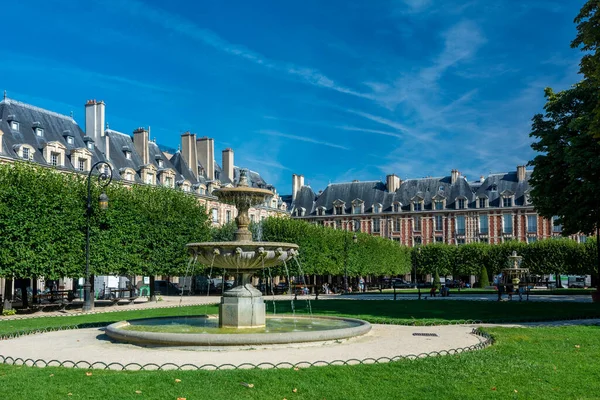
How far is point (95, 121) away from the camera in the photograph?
5041 cm

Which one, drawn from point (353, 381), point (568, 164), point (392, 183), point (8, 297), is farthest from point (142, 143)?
point (353, 381)

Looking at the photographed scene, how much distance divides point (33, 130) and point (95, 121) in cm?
706

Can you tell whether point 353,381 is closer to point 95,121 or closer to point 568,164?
point 568,164

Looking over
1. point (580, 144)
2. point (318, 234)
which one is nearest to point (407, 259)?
point (318, 234)

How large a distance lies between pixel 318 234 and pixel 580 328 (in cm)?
3184

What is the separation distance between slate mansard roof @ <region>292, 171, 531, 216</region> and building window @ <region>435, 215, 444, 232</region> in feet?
4.29

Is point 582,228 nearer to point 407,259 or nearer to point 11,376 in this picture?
point 11,376

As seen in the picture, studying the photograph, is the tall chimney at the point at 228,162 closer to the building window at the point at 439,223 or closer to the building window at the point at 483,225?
the building window at the point at 439,223

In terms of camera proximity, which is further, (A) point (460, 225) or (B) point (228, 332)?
(A) point (460, 225)

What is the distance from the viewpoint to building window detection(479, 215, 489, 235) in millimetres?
72688

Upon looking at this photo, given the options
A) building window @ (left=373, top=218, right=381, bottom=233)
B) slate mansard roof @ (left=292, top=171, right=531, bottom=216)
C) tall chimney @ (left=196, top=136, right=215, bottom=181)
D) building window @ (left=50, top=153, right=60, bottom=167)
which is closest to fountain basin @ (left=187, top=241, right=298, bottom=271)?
building window @ (left=50, top=153, right=60, bottom=167)

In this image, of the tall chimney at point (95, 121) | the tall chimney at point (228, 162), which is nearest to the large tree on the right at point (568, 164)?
the tall chimney at point (95, 121)

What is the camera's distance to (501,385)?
7.96 metres

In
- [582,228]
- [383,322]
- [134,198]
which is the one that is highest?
[134,198]
